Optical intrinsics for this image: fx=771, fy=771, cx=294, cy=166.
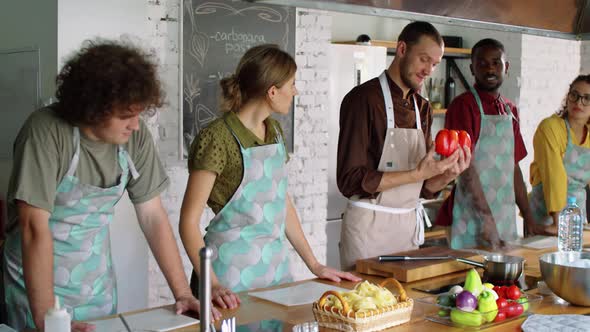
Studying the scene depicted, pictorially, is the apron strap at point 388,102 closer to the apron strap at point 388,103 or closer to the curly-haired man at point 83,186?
the apron strap at point 388,103

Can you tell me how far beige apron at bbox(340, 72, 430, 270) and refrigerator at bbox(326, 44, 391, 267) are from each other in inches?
87.5

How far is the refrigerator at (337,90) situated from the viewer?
233 inches

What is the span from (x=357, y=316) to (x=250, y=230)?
87 cm

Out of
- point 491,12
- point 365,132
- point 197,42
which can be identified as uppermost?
point 197,42

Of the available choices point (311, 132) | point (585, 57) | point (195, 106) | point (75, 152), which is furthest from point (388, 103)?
point (585, 57)

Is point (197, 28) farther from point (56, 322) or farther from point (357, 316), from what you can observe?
point (56, 322)

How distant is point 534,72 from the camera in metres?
7.46

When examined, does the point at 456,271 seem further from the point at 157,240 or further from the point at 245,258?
the point at 157,240

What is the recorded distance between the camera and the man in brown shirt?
3451mm

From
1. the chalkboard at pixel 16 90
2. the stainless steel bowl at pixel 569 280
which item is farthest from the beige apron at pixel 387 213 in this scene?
the chalkboard at pixel 16 90

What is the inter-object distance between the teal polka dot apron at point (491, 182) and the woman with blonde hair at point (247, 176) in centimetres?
155

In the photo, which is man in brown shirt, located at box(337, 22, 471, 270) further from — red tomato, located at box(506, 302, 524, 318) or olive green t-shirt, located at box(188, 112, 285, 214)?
red tomato, located at box(506, 302, 524, 318)

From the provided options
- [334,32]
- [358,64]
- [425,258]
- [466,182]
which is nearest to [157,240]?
[425,258]

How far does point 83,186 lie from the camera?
248cm
